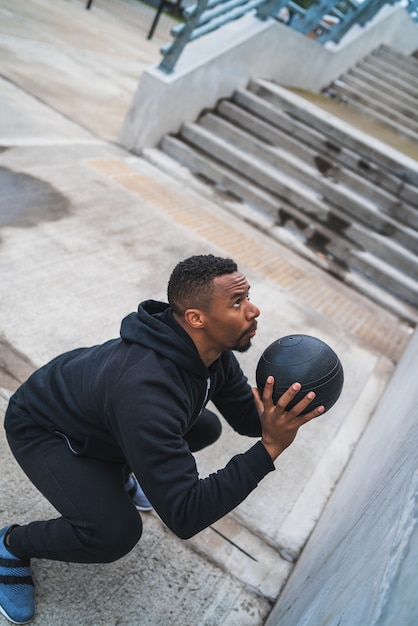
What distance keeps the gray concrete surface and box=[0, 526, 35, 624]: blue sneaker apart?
55 mm

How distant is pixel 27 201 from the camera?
15.5 feet

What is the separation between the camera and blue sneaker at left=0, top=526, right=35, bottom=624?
1.91 m

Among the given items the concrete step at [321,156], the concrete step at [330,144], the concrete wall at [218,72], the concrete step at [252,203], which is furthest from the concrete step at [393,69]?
the concrete step at [252,203]

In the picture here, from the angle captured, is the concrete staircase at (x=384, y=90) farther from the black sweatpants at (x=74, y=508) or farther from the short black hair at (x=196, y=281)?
the black sweatpants at (x=74, y=508)

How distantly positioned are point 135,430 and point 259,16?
8394 millimetres

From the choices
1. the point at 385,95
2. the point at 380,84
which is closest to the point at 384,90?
the point at 380,84

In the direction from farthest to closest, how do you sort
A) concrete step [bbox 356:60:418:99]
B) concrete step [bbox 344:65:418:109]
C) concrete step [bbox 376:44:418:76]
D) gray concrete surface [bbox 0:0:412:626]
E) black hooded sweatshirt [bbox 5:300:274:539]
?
concrete step [bbox 376:44:418:76]
concrete step [bbox 356:60:418:99]
concrete step [bbox 344:65:418:109]
gray concrete surface [bbox 0:0:412:626]
black hooded sweatshirt [bbox 5:300:274:539]

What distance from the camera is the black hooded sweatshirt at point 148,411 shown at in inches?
65.6

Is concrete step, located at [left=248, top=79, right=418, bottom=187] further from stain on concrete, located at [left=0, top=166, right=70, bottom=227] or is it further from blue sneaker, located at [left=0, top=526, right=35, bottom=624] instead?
blue sneaker, located at [left=0, top=526, right=35, bottom=624]

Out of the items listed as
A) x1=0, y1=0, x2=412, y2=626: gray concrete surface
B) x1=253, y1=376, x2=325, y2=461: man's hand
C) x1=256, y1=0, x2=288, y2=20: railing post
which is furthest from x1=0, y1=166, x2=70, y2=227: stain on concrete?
x1=256, y1=0, x2=288, y2=20: railing post

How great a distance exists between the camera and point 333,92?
449 inches

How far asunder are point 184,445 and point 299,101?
785 centimetres

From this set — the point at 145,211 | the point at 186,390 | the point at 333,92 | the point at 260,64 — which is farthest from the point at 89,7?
the point at 186,390

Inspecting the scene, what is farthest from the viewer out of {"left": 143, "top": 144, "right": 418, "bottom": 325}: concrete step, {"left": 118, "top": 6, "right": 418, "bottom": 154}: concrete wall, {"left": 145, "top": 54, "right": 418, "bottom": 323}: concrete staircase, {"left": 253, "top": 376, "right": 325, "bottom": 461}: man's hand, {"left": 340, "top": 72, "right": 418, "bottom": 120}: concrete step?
{"left": 340, "top": 72, "right": 418, "bottom": 120}: concrete step
